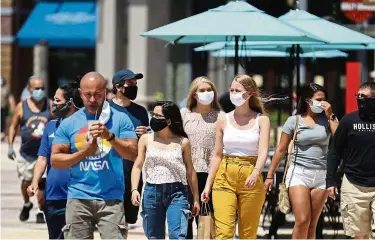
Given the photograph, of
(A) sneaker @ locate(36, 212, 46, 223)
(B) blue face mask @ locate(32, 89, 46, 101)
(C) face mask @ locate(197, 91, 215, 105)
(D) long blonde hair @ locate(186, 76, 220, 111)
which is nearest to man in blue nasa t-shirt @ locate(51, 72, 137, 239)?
(C) face mask @ locate(197, 91, 215, 105)

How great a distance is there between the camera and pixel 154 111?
1007 centimetres

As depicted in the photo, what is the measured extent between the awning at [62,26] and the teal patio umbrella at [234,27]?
1988 centimetres

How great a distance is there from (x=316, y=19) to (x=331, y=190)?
5.15 m

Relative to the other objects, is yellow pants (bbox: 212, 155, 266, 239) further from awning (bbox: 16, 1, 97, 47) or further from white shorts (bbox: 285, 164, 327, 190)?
awning (bbox: 16, 1, 97, 47)

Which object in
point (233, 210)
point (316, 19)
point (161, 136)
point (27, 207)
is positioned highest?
point (316, 19)

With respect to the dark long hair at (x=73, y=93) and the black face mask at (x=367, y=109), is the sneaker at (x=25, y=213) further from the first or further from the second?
the black face mask at (x=367, y=109)

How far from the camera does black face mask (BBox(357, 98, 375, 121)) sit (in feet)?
34.1

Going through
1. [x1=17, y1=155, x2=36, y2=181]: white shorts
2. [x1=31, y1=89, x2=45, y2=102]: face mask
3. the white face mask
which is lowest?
[x1=17, y1=155, x2=36, y2=181]: white shorts

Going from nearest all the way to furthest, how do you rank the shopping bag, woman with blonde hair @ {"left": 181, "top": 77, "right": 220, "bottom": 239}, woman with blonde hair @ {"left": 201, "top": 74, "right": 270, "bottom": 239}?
woman with blonde hair @ {"left": 201, "top": 74, "right": 270, "bottom": 239}, the shopping bag, woman with blonde hair @ {"left": 181, "top": 77, "right": 220, "bottom": 239}

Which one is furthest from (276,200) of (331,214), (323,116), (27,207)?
(27,207)

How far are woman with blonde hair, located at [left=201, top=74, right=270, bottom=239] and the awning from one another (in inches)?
922

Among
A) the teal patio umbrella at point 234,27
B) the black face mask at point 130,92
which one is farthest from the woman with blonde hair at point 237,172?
the teal patio umbrella at point 234,27

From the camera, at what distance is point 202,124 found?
447 inches

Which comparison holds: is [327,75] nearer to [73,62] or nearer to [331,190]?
[73,62]
